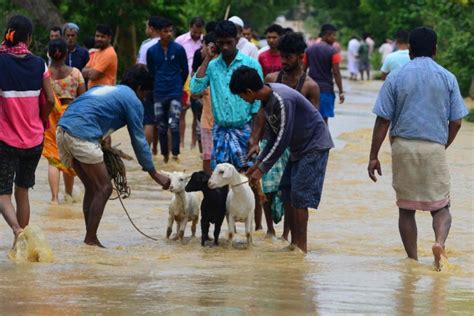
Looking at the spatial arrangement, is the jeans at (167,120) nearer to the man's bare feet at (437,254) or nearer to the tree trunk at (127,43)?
the man's bare feet at (437,254)

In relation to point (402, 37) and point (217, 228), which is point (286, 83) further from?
point (402, 37)

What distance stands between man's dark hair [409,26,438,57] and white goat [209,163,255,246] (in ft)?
5.76

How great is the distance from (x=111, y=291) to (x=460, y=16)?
25403 millimetres

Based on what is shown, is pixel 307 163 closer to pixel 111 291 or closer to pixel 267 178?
pixel 267 178

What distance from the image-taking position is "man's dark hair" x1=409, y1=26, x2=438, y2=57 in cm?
982

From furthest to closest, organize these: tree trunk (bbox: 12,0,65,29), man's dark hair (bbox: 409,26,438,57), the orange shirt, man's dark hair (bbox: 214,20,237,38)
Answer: tree trunk (bbox: 12,0,65,29), the orange shirt, man's dark hair (bbox: 214,20,237,38), man's dark hair (bbox: 409,26,438,57)

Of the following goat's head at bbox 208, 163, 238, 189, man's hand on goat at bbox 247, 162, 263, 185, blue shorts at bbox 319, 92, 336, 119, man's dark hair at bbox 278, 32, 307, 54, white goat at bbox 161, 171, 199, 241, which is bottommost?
blue shorts at bbox 319, 92, 336, 119

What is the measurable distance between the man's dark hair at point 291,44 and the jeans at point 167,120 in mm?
6209

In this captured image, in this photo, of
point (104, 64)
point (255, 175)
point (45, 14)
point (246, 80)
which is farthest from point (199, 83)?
point (45, 14)

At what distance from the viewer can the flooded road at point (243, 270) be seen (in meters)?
7.84

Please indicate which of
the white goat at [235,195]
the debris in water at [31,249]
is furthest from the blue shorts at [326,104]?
the debris in water at [31,249]

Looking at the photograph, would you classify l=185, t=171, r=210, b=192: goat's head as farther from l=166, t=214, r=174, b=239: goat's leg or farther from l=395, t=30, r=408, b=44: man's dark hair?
l=395, t=30, r=408, b=44: man's dark hair

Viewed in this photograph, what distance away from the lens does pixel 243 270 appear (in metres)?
9.40

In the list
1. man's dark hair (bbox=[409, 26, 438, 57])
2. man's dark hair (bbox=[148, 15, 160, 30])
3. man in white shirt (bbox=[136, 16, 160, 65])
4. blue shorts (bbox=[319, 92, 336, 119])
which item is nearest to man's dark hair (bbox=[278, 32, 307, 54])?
man's dark hair (bbox=[409, 26, 438, 57])
